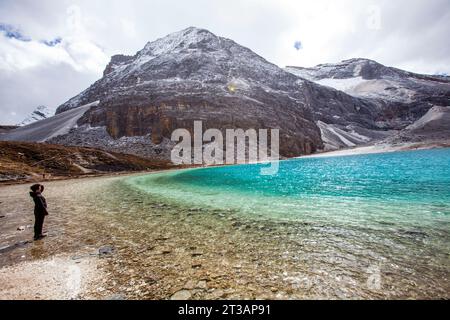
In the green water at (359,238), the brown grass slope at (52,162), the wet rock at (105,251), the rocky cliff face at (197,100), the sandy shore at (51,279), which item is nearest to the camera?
the sandy shore at (51,279)

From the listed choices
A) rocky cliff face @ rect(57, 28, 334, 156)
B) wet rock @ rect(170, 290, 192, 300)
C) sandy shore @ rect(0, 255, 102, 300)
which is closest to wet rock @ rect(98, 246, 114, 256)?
sandy shore @ rect(0, 255, 102, 300)

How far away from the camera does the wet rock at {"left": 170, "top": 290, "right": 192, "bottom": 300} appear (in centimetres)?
568

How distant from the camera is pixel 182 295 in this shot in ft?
19.0

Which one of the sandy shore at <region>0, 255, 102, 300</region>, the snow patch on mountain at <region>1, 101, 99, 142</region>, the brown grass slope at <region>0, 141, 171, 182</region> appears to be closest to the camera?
the sandy shore at <region>0, 255, 102, 300</region>

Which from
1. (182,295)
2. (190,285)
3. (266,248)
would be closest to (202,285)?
(190,285)

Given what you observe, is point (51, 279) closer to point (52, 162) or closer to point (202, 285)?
point (202, 285)

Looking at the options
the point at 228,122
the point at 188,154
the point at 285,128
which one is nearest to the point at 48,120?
the point at 188,154

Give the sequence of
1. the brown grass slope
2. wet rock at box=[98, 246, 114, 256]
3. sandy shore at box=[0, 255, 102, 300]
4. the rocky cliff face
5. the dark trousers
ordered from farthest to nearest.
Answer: the rocky cliff face
the brown grass slope
the dark trousers
wet rock at box=[98, 246, 114, 256]
sandy shore at box=[0, 255, 102, 300]

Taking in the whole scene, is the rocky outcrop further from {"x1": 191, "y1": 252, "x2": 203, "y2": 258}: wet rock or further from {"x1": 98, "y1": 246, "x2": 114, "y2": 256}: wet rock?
{"x1": 98, "y1": 246, "x2": 114, "y2": 256}: wet rock

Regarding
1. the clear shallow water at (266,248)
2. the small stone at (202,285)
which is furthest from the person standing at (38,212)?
the small stone at (202,285)

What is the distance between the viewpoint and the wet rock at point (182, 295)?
5684mm

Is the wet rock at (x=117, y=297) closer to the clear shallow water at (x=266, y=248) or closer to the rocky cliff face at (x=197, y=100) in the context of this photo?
the clear shallow water at (x=266, y=248)
